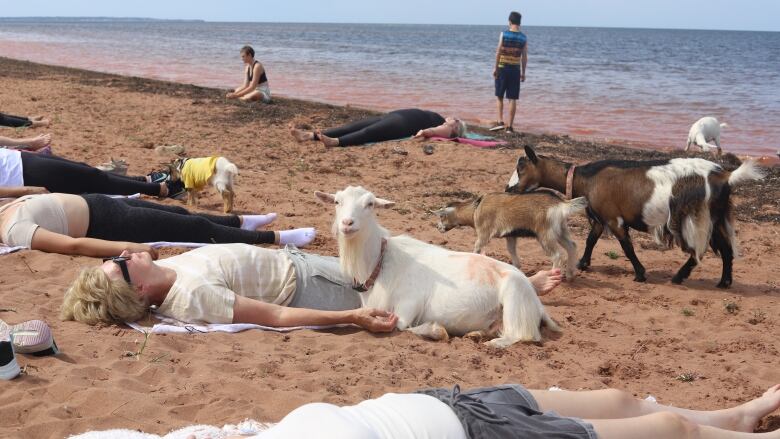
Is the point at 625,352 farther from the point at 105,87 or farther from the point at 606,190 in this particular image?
the point at 105,87

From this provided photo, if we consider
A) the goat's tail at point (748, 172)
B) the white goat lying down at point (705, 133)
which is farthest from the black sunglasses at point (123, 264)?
the white goat lying down at point (705, 133)

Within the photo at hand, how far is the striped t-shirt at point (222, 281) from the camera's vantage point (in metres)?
5.24

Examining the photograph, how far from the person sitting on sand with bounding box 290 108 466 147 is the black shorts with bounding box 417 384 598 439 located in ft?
31.4

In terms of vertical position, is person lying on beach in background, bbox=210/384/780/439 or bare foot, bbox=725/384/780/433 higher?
person lying on beach in background, bbox=210/384/780/439

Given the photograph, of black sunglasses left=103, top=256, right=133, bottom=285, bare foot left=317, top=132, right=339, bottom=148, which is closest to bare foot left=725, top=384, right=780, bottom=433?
black sunglasses left=103, top=256, right=133, bottom=285

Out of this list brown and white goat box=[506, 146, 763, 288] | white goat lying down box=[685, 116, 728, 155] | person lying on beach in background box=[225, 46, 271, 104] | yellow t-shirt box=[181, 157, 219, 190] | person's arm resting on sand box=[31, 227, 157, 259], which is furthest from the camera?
person lying on beach in background box=[225, 46, 271, 104]

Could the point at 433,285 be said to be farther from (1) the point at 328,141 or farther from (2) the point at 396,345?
(1) the point at 328,141

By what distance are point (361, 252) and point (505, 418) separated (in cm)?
274

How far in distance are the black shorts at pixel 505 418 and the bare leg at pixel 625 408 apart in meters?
0.17

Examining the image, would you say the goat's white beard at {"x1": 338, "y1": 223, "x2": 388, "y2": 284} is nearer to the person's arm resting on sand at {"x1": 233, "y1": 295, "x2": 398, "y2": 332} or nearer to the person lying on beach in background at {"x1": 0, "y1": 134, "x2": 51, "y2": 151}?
the person's arm resting on sand at {"x1": 233, "y1": 295, "x2": 398, "y2": 332}

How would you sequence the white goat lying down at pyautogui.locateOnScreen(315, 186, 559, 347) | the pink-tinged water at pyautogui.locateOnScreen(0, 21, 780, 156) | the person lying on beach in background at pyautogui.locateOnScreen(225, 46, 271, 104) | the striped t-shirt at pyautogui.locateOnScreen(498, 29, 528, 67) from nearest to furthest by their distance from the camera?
the white goat lying down at pyautogui.locateOnScreen(315, 186, 559, 347) → the striped t-shirt at pyautogui.locateOnScreen(498, 29, 528, 67) → the person lying on beach in background at pyautogui.locateOnScreen(225, 46, 271, 104) → the pink-tinged water at pyautogui.locateOnScreen(0, 21, 780, 156)

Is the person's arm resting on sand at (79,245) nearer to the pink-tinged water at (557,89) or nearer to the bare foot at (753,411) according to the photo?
the bare foot at (753,411)

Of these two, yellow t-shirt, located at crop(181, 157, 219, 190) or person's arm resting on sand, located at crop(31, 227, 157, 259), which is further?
yellow t-shirt, located at crop(181, 157, 219, 190)

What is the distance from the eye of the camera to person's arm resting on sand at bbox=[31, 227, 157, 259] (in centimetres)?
625
